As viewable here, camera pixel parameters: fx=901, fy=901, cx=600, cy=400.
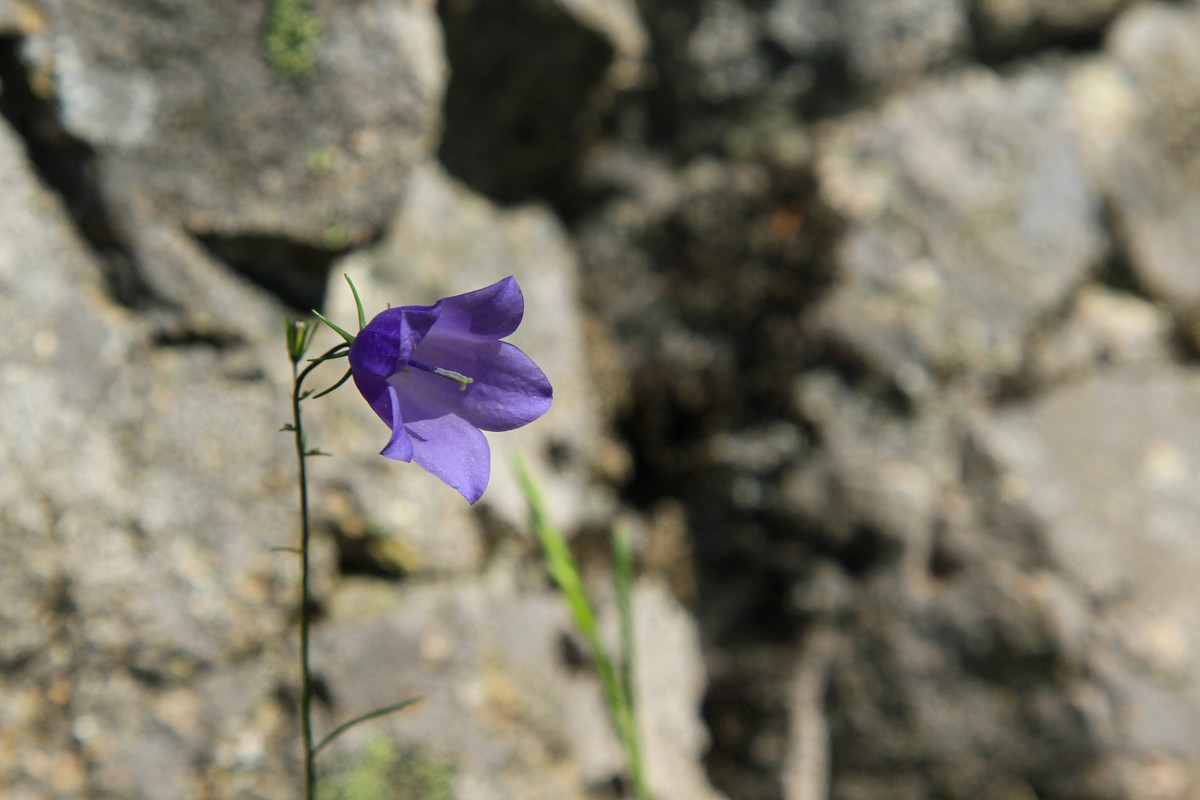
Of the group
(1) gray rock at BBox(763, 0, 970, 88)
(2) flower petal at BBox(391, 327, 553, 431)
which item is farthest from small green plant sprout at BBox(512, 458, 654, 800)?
(1) gray rock at BBox(763, 0, 970, 88)

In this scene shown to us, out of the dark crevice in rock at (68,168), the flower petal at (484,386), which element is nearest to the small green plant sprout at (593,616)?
the flower petal at (484,386)

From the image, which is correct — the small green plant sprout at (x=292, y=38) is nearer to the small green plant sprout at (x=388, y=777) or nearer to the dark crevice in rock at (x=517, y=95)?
the dark crevice in rock at (x=517, y=95)

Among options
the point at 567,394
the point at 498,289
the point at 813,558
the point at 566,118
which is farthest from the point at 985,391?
the point at 498,289

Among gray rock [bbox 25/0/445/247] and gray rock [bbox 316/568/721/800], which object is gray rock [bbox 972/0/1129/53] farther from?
gray rock [bbox 316/568/721/800]

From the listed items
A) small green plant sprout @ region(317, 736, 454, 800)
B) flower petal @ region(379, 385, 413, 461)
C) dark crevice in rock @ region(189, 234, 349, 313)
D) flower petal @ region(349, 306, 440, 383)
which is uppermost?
dark crevice in rock @ region(189, 234, 349, 313)

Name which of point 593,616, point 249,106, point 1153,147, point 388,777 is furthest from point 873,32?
point 388,777
